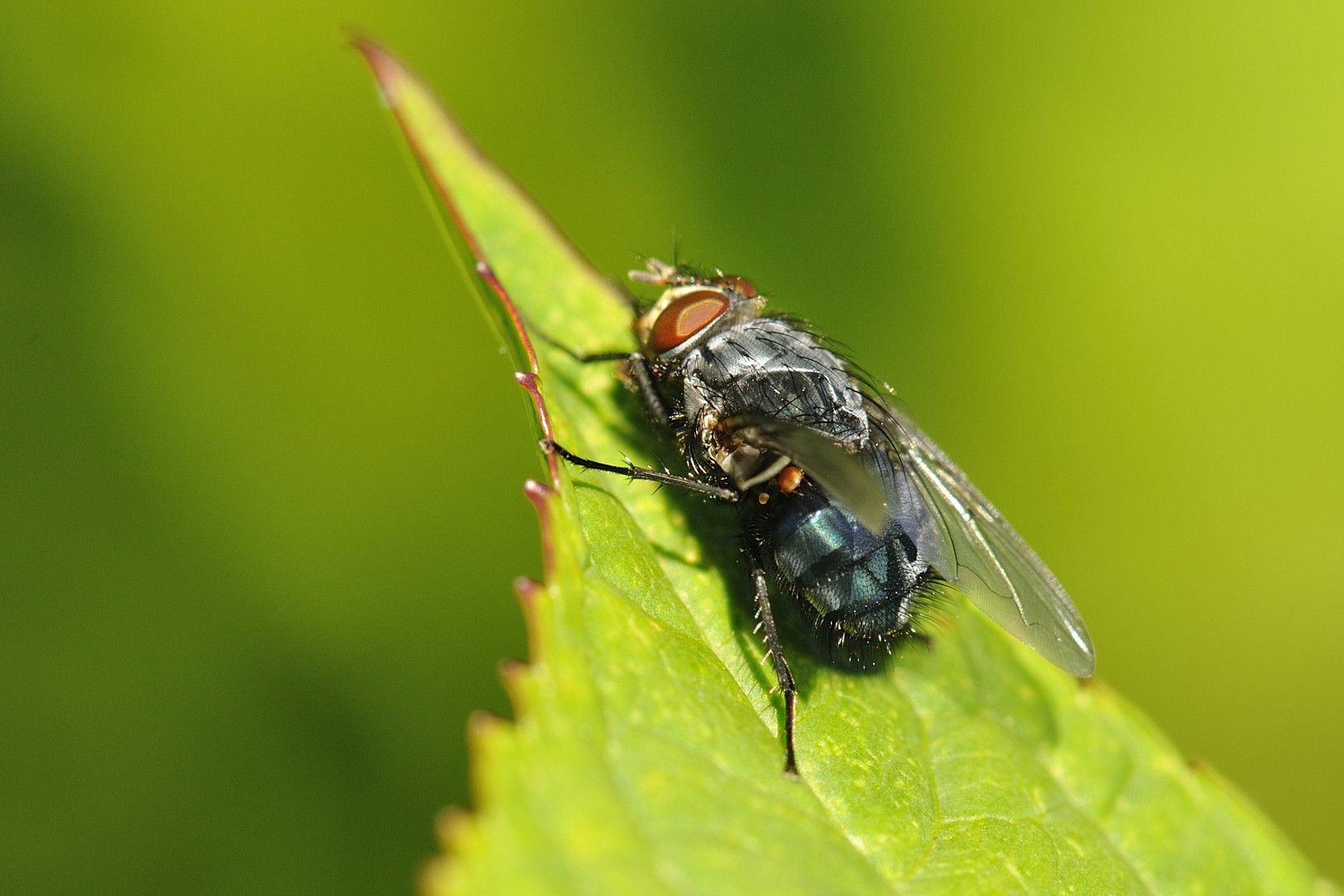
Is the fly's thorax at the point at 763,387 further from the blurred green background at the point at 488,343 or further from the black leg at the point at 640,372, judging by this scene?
the blurred green background at the point at 488,343

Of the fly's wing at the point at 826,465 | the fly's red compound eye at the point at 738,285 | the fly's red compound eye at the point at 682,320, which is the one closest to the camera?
the fly's wing at the point at 826,465

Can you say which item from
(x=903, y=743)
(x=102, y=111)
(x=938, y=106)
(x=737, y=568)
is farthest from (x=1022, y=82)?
(x=102, y=111)

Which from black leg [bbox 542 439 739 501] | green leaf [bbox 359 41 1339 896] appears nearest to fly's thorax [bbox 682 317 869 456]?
black leg [bbox 542 439 739 501]

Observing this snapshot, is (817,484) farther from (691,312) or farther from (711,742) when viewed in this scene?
(711,742)

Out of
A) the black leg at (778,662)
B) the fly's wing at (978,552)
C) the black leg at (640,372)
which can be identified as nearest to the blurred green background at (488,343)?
the black leg at (640,372)

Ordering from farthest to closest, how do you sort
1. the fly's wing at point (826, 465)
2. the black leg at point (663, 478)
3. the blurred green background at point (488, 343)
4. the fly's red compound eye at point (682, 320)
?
the blurred green background at point (488, 343) < the fly's red compound eye at point (682, 320) < the black leg at point (663, 478) < the fly's wing at point (826, 465)

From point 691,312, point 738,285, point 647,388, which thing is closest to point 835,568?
point 647,388

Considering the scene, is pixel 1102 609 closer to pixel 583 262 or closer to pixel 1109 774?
pixel 1109 774
